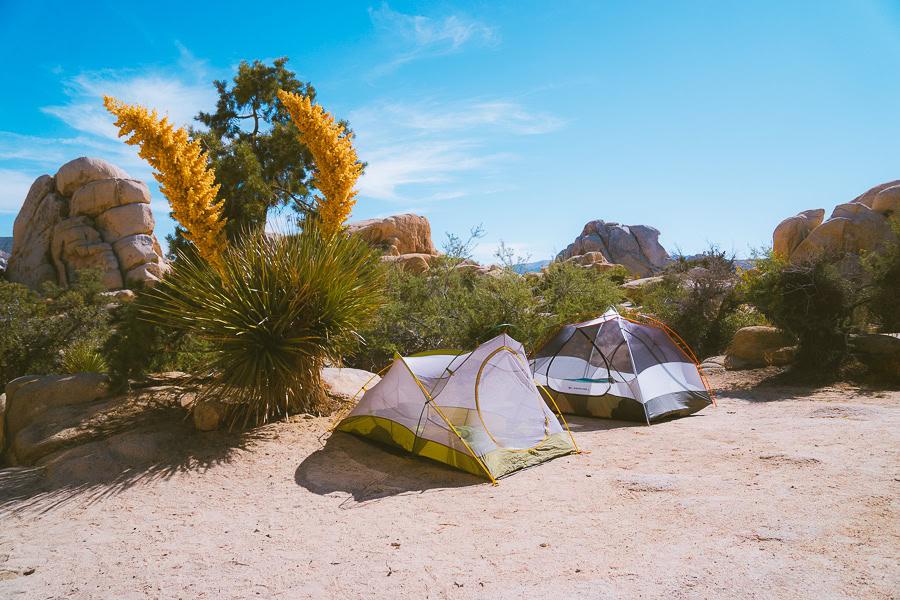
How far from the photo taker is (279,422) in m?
7.36

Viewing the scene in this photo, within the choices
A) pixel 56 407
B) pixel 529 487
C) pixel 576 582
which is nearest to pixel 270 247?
pixel 56 407

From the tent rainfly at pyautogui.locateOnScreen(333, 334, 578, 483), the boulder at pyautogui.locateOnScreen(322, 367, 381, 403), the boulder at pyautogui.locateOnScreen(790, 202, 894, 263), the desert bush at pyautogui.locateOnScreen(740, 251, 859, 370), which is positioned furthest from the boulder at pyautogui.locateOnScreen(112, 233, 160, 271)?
the boulder at pyautogui.locateOnScreen(790, 202, 894, 263)

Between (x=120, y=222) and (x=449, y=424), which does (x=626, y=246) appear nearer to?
(x=120, y=222)

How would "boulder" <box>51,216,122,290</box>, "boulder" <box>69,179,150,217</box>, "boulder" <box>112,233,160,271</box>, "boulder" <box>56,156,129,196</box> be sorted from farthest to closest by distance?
"boulder" <box>56,156,129,196</box>, "boulder" <box>69,179,150,217</box>, "boulder" <box>112,233,160,271</box>, "boulder" <box>51,216,122,290</box>

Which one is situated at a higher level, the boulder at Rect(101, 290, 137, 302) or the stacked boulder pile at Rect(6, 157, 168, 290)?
the stacked boulder pile at Rect(6, 157, 168, 290)

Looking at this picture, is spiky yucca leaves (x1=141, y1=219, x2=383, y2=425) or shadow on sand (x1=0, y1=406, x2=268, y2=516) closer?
shadow on sand (x1=0, y1=406, x2=268, y2=516)

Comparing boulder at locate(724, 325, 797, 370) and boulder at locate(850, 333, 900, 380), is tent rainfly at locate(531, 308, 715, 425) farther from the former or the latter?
boulder at locate(724, 325, 797, 370)

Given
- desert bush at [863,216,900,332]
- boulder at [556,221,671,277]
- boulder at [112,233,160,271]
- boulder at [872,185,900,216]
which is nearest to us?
desert bush at [863,216,900,332]

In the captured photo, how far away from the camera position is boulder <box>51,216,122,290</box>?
2842cm

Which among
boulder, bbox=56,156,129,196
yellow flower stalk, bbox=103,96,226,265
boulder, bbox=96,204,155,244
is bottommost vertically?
yellow flower stalk, bbox=103,96,226,265

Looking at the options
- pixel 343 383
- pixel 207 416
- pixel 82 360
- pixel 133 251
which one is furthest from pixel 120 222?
pixel 207 416

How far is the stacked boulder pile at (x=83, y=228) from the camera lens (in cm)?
2870

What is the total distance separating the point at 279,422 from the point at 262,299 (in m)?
1.95

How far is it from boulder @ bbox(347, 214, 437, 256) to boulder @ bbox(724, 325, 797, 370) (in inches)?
746
